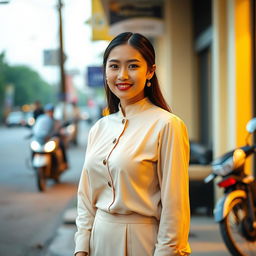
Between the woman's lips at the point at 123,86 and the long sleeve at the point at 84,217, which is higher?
the woman's lips at the point at 123,86

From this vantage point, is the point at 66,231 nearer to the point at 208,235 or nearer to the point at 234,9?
the point at 208,235

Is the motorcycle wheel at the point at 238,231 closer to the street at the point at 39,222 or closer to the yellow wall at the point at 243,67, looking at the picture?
the street at the point at 39,222

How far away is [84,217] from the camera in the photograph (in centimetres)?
223

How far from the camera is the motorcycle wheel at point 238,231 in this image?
4113 millimetres

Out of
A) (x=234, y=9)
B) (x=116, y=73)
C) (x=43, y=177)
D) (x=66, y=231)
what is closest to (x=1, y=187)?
(x=43, y=177)

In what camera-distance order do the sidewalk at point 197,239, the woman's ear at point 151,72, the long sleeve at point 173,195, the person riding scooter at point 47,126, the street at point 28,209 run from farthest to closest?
the person riding scooter at point 47,126 → the street at point 28,209 → the sidewalk at point 197,239 → the woman's ear at point 151,72 → the long sleeve at point 173,195

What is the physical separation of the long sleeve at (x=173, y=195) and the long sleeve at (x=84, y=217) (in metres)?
0.38

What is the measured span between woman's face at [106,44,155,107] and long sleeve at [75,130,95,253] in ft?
1.44

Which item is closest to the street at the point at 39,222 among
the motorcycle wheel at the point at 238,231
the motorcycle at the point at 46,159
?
the motorcycle at the point at 46,159

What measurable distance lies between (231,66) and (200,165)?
1702 millimetres

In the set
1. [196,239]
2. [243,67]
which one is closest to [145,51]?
[196,239]

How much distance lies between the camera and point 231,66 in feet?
19.7

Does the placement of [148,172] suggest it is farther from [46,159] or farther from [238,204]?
[46,159]

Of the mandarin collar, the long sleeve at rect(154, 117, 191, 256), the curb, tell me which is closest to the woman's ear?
the mandarin collar
